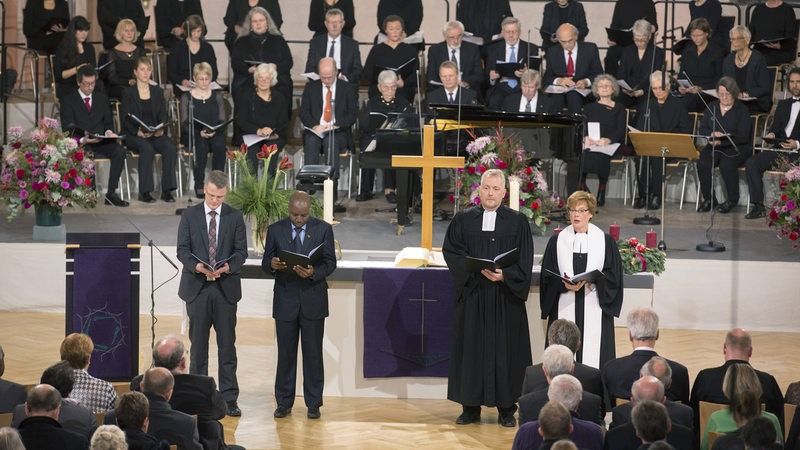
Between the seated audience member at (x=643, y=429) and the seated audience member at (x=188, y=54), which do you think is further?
the seated audience member at (x=188, y=54)

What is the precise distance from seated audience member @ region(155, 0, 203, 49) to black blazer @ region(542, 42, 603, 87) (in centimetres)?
437

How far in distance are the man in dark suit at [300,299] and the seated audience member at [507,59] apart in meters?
5.78

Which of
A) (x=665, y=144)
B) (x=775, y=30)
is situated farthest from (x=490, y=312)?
(x=775, y=30)

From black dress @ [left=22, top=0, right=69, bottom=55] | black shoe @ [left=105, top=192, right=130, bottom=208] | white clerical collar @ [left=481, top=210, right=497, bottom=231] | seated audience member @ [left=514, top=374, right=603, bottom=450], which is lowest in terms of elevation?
seated audience member @ [left=514, top=374, right=603, bottom=450]

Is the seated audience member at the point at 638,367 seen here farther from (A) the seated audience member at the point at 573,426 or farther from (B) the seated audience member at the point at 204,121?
(B) the seated audience member at the point at 204,121

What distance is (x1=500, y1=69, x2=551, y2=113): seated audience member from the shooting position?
1270cm

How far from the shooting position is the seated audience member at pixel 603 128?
42.0 ft

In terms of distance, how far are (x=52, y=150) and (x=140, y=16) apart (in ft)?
13.5

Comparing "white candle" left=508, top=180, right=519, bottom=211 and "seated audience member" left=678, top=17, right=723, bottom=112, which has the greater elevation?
"seated audience member" left=678, top=17, right=723, bottom=112

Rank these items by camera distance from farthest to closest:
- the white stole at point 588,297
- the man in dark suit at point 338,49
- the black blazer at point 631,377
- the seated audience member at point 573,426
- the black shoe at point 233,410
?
the man in dark suit at point 338,49, the black shoe at point 233,410, the white stole at point 588,297, the black blazer at point 631,377, the seated audience member at point 573,426

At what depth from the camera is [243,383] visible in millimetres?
8633

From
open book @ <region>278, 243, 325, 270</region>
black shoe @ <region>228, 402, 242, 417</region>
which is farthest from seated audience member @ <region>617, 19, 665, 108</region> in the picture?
black shoe @ <region>228, 402, 242, 417</region>

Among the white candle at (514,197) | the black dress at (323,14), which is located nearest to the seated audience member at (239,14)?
the black dress at (323,14)

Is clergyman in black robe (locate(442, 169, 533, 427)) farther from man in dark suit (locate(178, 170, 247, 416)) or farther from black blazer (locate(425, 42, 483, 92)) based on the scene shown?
black blazer (locate(425, 42, 483, 92))
